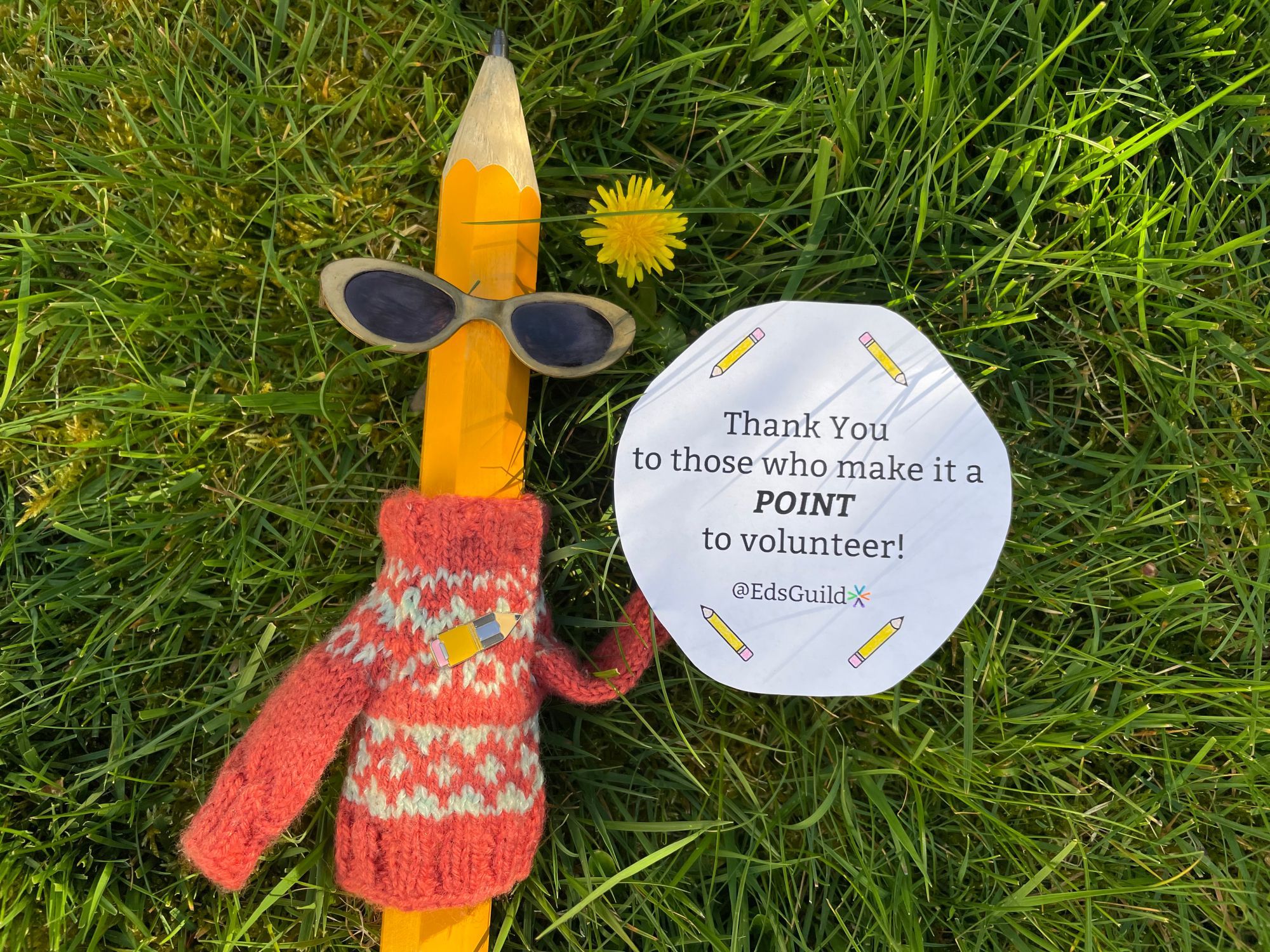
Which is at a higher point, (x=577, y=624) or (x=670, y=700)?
(x=577, y=624)

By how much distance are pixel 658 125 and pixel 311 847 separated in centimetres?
133

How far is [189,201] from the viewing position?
4.28 ft

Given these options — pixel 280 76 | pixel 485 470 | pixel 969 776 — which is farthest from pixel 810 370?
pixel 280 76

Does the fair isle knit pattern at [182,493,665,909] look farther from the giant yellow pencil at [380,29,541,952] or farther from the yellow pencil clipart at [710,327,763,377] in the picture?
the yellow pencil clipart at [710,327,763,377]

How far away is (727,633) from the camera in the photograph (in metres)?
1.13

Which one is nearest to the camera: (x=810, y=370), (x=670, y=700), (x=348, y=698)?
(x=348, y=698)

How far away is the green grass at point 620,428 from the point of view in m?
1.25

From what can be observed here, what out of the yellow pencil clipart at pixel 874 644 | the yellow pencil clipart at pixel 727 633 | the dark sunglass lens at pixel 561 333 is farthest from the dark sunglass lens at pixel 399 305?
the yellow pencil clipart at pixel 874 644

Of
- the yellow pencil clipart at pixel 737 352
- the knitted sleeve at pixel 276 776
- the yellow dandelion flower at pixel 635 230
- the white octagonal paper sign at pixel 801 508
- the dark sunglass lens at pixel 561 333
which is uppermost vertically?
the yellow dandelion flower at pixel 635 230

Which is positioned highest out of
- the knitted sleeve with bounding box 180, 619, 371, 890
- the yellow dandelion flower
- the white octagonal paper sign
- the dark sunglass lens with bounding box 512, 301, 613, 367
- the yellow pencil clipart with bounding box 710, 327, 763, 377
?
the yellow dandelion flower

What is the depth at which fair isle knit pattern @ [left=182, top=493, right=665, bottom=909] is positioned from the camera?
3.36 ft

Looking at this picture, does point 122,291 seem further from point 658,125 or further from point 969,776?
point 969,776

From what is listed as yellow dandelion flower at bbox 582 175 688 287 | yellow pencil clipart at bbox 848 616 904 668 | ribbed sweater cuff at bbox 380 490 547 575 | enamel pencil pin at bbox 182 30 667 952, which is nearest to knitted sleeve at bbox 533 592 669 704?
enamel pencil pin at bbox 182 30 667 952

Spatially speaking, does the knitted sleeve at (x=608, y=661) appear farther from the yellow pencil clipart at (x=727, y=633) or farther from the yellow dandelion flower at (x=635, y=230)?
the yellow dandelion flower at (x=635, y=230)
